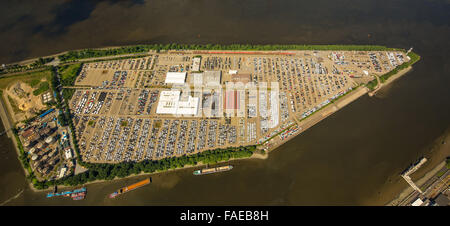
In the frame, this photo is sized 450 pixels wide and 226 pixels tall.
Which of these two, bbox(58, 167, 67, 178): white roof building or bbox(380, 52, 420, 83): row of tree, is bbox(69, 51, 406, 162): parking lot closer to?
bbox(380, 52, 420, 83): row of tree

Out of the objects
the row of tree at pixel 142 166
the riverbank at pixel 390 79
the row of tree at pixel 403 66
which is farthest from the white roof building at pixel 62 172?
the row of tree at pixel 403 66

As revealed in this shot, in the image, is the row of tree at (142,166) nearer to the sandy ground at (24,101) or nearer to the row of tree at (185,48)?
the sandy ground at (24,101)

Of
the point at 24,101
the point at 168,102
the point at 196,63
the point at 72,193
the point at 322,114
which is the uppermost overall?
the point at 196,63

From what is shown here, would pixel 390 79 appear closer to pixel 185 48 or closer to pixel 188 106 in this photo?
pixel 188 106

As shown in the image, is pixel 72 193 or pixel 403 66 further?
pixel 403 66

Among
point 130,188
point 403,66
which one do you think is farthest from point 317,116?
point 130,188

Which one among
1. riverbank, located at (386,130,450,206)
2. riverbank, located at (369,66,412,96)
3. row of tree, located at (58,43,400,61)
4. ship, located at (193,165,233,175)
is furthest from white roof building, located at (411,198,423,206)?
row of tree, located at (58,43,400,61)
